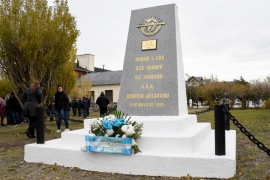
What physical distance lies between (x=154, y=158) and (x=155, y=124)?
91cm

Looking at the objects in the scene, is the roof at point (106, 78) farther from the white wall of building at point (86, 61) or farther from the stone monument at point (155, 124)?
the stone monument at point (155, 124)

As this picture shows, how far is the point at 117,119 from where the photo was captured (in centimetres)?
543

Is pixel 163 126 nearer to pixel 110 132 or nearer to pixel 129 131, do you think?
pixel 129 131

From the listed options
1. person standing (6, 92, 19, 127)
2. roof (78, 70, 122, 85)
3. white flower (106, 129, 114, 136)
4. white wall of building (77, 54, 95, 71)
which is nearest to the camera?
white flower (106, 129, 114, 136)

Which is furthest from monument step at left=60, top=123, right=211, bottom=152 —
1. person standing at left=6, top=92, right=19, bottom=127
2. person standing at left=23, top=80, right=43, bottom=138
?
person standing at left=6, top=92, right=19, bottom=127

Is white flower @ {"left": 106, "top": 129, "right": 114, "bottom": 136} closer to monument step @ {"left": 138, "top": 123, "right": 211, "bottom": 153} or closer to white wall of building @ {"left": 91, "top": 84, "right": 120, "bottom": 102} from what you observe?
monument step @ {"left": 138, "top": 123, "right": 211, "bottom": 153}

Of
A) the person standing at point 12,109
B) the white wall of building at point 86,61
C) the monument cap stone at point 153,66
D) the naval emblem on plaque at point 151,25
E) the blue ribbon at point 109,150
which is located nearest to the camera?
the blue ribbon at point 109,150

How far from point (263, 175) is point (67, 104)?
7.85m

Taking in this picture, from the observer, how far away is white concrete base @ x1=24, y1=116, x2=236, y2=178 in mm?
4648

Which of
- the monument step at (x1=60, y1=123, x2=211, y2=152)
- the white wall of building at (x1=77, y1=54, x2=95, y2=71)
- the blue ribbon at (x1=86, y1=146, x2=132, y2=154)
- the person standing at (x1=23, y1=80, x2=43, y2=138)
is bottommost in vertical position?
the blue ribbon at (x1=86, y1=146, x2=132, y2=154)

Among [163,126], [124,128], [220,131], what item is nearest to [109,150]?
[124,128]

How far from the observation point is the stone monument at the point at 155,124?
4848mm

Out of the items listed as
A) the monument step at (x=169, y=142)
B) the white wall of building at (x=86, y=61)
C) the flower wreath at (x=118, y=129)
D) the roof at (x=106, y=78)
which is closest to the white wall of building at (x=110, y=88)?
the roof at (x=106, y=78)

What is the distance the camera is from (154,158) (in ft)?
16.3
